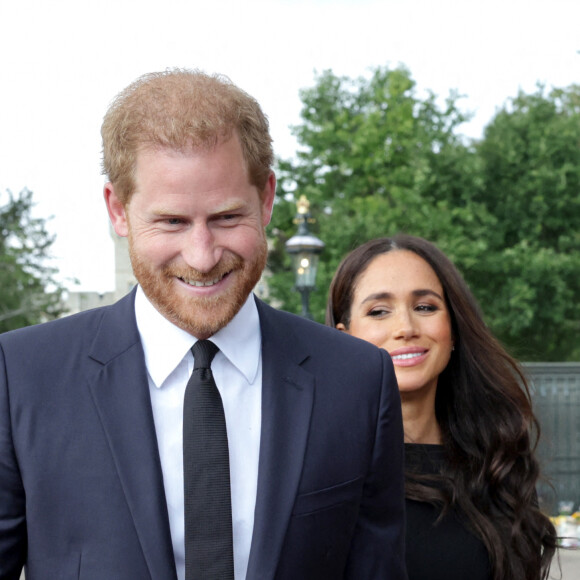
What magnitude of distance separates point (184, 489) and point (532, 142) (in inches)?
974

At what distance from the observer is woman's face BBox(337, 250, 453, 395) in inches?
134

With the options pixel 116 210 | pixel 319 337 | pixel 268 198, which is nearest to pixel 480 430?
pixel 319 337

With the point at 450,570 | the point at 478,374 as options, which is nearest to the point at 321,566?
the point at 450,570

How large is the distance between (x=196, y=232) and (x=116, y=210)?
0.29 meters

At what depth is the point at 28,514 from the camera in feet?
6.73

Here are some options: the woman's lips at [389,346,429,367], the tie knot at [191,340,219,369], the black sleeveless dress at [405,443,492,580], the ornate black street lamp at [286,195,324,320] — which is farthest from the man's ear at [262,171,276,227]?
the ornate black street lamp at [286,195,324,320]

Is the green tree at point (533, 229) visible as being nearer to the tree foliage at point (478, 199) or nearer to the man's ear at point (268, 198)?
the tree foliage at point (478, 199)

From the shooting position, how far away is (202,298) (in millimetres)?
2105

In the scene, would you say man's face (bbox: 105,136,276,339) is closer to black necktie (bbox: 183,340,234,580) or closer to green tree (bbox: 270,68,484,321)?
black necktie (bbox: 183,340,234,580)

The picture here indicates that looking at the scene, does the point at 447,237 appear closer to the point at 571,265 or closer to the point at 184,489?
the point at 571,265

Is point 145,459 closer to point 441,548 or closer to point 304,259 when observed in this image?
point 441,548

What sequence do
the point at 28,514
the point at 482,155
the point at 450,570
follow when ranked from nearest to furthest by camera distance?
the point at 28,514 < the point at 450,570 < the point at 482,155

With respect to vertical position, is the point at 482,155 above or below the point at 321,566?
above

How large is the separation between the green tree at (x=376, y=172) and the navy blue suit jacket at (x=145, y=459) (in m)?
21.7
